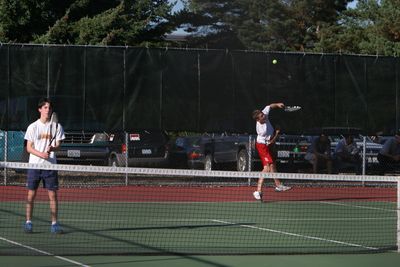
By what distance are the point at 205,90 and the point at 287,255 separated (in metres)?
10.6

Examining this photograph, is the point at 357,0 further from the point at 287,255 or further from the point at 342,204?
the point at 287,255

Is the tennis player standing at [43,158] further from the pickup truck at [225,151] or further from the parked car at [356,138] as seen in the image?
Result: the pickup truck at [225,151]

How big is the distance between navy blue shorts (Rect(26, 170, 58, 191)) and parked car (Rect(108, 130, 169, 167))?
32.6 feet

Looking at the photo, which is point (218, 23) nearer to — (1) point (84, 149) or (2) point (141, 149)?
(2) point (141, 149)

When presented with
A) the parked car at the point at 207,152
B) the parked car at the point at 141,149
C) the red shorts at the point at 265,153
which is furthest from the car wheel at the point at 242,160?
the red shorts at the point at 265,153

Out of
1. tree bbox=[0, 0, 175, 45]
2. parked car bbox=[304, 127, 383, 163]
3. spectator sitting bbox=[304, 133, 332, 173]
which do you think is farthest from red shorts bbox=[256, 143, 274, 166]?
tree bbox=[0, 0, 175, 45]

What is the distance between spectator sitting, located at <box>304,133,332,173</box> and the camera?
2162 centimetres

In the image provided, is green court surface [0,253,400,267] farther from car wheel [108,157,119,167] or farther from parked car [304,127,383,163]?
car wheel [108,157,119,167]

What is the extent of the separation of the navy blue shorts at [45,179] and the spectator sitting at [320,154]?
37.9ft

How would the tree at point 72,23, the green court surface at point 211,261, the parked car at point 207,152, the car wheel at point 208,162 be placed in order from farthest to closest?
the tree at point 72,23 < the car wheel at point 208,162 < the parked car at point 207,152 < the green court surface at point 211,261

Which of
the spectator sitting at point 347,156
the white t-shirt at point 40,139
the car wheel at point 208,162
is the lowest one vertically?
the car wheel at point 208,162

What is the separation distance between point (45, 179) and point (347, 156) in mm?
12504

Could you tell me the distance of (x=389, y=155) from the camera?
2130cm

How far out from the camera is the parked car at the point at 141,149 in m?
21.5
